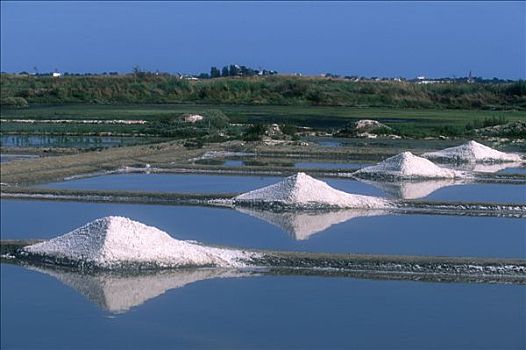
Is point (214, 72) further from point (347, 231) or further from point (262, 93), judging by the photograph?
→ point (347, 231)

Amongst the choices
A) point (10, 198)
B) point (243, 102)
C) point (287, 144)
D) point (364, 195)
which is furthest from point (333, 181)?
point (243, 102)

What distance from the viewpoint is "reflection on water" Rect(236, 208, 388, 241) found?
28.9 feet

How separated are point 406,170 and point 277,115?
1441cm

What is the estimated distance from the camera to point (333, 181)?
12.8 meters

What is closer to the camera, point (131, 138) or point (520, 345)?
point (520, 345)

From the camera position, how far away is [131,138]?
19.1 m

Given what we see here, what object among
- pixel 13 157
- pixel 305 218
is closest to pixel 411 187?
pixel 305 218

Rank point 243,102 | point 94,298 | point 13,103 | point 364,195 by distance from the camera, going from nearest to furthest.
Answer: point 94,298 < point 364,195 < point 13,103 < point 243,102

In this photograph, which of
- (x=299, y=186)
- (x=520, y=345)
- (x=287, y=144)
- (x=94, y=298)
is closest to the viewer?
(x=520, y=345)

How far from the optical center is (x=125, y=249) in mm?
7078

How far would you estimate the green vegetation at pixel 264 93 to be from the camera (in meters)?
32.8

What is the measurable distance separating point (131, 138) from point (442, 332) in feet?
47.1

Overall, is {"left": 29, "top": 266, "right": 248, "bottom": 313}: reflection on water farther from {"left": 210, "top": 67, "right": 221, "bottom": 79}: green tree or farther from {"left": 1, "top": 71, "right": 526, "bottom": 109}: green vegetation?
{"left": 210, "top": 67, "right": 221, "bottom": 79}: green tree

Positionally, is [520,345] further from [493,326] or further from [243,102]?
[243,102]
